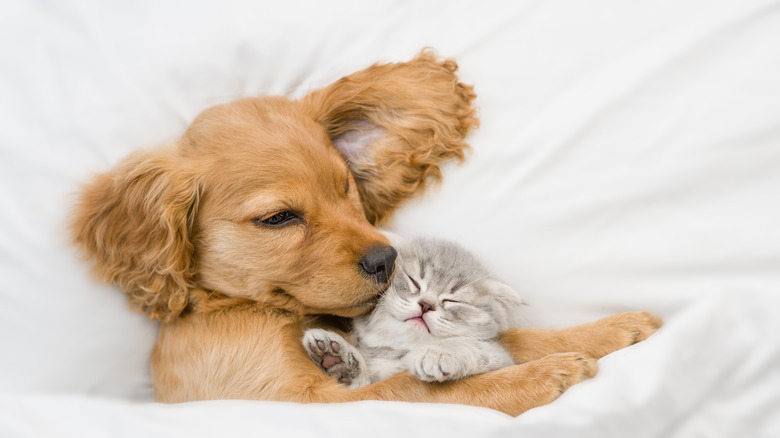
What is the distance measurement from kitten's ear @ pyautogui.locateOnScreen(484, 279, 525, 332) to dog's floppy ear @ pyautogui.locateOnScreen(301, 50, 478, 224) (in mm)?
518

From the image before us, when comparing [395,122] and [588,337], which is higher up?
[395,122]

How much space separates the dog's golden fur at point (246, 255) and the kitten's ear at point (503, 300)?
0.29 feet

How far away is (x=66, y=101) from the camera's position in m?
2.19

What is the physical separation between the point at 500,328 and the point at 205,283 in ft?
3.31

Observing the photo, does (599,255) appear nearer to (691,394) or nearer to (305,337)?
(691,394)

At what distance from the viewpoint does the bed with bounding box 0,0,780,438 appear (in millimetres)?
1653

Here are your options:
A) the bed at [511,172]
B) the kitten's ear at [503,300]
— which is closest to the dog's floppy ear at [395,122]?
the bed at [511,172]

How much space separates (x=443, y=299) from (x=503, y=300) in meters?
0.19

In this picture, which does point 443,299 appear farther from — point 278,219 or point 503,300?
point 278,219

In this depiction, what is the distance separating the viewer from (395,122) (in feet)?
7.98

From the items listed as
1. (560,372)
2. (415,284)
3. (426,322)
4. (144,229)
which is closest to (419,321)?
(426,322)

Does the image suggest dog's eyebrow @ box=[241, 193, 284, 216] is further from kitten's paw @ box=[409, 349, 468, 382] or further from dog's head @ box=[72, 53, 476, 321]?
kitten's paw @ box=[409, 349, 468, 382]

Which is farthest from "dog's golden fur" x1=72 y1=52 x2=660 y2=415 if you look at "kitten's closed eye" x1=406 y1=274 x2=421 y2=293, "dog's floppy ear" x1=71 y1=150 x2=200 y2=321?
"kitten's closed eye" x1=406 y1=274 x2=421 y2=293

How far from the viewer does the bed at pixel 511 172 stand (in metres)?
1.65
